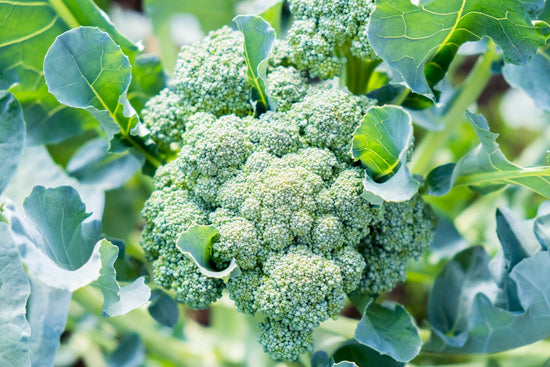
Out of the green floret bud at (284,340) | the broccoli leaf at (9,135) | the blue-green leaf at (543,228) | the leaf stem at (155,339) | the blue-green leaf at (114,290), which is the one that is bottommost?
the leaf stem at (155,339)

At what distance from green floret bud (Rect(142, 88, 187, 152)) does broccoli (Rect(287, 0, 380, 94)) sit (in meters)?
0.24

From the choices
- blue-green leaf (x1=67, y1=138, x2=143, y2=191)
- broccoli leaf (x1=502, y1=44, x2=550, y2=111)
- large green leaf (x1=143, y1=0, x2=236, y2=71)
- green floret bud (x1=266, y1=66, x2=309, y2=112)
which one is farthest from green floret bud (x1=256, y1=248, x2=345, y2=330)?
large green leaf (x1=143, y1=0, x2=236, y2=71)

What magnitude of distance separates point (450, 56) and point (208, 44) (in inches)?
17.9

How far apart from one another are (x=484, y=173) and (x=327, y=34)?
0.38 m

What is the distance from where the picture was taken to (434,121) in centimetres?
124

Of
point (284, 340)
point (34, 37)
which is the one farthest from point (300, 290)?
point (34, 37)

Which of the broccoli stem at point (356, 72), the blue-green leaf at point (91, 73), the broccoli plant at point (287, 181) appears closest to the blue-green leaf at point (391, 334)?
the broccoli plant at point (287, 181)

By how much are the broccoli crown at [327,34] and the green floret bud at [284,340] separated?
17.8 inches

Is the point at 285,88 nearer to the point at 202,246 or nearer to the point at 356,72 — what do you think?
the point at 356,72

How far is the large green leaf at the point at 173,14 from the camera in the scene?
1.51 m

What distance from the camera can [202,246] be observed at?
2.68 ft

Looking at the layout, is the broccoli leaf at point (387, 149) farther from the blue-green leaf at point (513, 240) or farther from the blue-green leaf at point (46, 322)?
the blue-green leaf at point (46, 322)

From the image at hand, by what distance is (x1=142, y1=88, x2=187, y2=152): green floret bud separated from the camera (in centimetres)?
96

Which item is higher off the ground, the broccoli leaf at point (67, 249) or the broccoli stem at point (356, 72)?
the broccoli stem at point (356, 72)
